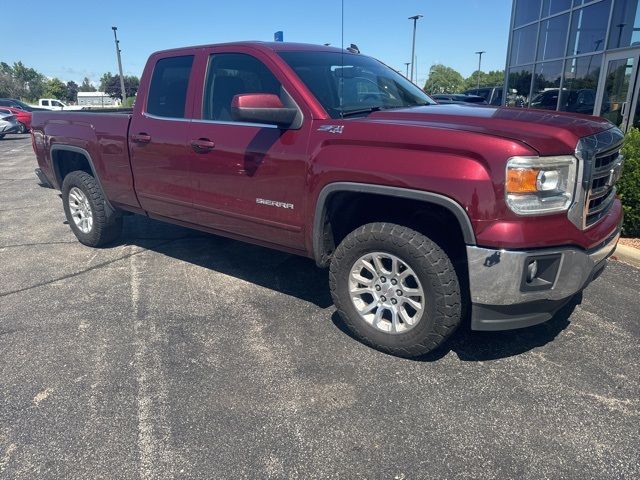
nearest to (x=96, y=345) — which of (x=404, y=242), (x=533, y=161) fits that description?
(x=404, y=242)

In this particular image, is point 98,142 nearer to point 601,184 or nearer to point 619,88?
point 601,184

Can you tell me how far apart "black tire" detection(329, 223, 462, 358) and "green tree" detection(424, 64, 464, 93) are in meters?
80.8

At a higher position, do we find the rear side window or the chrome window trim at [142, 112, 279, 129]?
the rear side window

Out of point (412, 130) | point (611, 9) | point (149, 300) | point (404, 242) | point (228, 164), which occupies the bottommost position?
point (149, 300)

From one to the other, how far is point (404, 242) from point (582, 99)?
1147 cm

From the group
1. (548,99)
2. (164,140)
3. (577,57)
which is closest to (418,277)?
(164,140)

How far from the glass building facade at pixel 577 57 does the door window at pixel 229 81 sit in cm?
958

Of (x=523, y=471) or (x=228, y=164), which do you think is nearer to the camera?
(x=523, y=471)

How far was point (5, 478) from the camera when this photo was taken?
7.38ft

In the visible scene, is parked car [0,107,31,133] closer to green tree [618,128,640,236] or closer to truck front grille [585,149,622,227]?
green tree [618,128,640,236]

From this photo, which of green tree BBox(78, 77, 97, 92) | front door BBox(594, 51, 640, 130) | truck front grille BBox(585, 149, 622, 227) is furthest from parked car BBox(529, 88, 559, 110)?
Answer: green tree BBox(78, 77, 97, 92)

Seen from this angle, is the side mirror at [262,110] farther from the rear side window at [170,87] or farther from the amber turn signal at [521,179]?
the amber turn signal at [521,179]

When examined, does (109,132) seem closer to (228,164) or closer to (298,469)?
(228,164)

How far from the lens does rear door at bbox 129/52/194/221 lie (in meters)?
4.13
